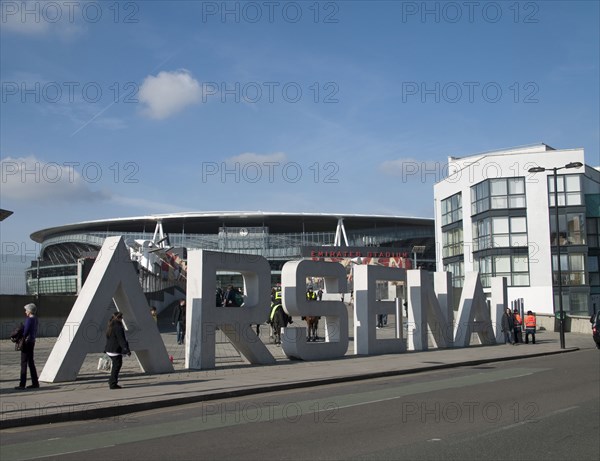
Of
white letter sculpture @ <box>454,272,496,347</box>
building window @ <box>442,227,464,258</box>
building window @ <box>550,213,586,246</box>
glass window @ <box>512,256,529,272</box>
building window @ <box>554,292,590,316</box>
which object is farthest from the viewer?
building window @ <box>442,227,464,258</box>

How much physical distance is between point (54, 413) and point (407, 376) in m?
10.1

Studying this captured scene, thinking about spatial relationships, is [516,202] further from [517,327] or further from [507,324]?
[507,324]

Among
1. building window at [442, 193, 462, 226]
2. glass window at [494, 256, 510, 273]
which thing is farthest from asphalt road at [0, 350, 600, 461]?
building window at [442, 193, 462, 226]

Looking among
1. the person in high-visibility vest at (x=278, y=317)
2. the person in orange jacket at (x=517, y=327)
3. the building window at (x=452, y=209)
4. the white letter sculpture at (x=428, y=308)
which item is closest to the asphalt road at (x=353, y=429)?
the person in high-visibility vest at (x=278, y=317)

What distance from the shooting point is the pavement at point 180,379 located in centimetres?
1210

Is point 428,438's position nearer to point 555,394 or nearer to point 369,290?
point 555,394

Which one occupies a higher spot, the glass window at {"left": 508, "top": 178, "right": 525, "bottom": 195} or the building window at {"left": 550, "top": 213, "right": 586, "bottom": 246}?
the glass window at {"left": 508, "top": 178, "right": 525, "bottom": 195}

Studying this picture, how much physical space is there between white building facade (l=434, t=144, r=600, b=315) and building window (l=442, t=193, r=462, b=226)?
2.84m

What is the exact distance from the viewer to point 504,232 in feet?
174

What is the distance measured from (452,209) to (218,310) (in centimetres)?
4478

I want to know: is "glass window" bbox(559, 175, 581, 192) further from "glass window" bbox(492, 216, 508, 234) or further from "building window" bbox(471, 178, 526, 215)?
"glass window" bbox(492, 216, 508, 234)

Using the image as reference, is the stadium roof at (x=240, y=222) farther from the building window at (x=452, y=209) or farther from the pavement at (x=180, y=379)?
the pavement at (x=180, y=379)

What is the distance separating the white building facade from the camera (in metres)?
51.3

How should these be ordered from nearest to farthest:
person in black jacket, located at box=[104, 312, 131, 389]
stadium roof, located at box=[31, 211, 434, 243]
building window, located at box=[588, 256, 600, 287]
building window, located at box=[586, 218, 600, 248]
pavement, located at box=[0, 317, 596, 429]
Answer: pavement, located at box=[0, 317, 596, 429] < person in black jacket, located at box=[104, 312, 131, 389] < building window, located at box=[588, 256, 600, 287] < building window, located at box=[586, 218, 600, 248] < stadium roof, located at box=[31, 211, 434, 243]
